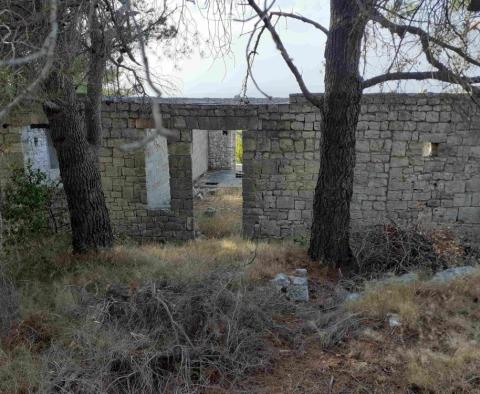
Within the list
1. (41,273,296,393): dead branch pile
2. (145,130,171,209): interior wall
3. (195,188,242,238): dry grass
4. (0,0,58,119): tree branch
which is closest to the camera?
(0,0,58,119): tree branch

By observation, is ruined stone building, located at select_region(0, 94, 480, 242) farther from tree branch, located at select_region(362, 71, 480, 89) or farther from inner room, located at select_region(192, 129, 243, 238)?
tree branch, located at select_region(362, 71, 480, 89)

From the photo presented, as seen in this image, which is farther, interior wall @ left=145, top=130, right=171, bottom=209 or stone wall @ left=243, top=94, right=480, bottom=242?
interior wall @ left=145, top=130, right=171, bottom=209

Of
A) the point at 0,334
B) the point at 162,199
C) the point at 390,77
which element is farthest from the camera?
the point at 162,199

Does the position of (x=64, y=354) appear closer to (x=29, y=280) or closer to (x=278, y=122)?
(x=29, y=280)

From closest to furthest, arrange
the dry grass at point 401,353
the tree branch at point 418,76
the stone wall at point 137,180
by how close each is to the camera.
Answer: the dry grass at point 401,353, the tree branch at point 418,76, the stone wall at point 137,180

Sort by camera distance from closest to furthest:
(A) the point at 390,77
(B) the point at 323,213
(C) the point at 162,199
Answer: (A) the point at 390,77
(B) the point at 323,213
(C) the point at 162,199

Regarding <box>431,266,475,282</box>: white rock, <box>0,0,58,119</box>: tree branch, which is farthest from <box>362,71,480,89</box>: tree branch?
<box>0,0,58,119</box>: tree branch

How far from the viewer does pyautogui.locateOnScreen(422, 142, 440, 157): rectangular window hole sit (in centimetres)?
718

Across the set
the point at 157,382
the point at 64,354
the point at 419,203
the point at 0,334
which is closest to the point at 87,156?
the point at 0,334

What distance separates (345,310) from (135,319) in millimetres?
1832

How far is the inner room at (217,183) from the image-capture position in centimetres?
880

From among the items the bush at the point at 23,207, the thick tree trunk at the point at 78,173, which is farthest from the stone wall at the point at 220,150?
the thick tree trunk at the point at 78,173

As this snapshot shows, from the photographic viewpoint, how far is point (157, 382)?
270 cm

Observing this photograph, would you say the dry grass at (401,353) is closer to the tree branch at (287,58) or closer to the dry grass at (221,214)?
the tree branch at (287,58)
